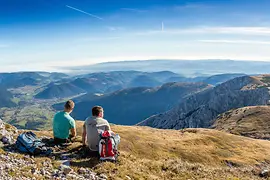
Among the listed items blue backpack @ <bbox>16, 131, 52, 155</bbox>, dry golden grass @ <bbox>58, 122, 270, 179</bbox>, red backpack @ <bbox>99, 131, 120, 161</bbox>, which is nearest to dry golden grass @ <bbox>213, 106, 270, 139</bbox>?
dry golden grass @ <bbox>58, 122, 270, 179</bbox>

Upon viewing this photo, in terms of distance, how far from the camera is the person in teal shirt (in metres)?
23.9

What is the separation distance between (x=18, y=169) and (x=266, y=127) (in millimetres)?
141452

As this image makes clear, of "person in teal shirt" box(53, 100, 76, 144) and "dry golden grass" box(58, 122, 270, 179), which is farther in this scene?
"person in teal shirt" box(53, 100, 76, 144)

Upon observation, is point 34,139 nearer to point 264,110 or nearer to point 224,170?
point 224,170

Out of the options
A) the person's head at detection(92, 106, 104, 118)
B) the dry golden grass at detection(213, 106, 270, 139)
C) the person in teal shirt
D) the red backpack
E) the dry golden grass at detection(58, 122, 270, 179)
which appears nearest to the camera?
the dry golden grass at detection(58, 122, 270, 179)

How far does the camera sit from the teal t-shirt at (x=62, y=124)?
24.0m

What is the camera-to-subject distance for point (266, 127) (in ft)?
442

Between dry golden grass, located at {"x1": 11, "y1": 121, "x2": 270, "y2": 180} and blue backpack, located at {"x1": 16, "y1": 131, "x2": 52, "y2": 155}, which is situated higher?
blue backpack, located at {"x1": 16, "y1": 131, "x2": 52, "y2": 155}

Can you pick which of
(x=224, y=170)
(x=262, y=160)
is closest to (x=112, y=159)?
(x=224, y=170)

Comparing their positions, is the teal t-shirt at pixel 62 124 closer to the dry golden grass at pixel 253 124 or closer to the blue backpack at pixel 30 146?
the blue backpack at pixel 30 146

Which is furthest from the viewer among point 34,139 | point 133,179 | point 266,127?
point 266,127

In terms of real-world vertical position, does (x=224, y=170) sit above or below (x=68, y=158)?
below

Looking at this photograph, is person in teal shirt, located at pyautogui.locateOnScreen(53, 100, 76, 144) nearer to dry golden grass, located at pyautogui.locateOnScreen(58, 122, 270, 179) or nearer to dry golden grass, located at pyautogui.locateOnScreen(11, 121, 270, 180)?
dry golden grass, located at pyautogui.locateOnScreen(11, 121, 270, 180)

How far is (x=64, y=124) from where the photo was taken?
2420 centimetres
